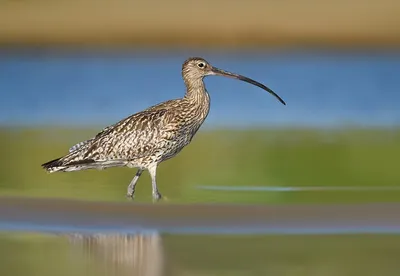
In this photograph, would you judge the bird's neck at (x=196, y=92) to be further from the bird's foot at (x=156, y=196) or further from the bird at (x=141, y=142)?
the bird's foot at (x=156, y=196)

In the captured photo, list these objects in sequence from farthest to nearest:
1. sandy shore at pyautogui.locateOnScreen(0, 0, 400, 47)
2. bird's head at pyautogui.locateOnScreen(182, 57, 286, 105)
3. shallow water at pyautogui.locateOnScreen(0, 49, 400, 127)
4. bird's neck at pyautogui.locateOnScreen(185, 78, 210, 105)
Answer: sandy shore at pyautogui.locateOnScreen(0, 0, 400, 47) < shallow water at pyautogui.locateOnScreen(0, 49, 400, 127) < bird's head at pyautogui.locateOnScreen(182, 57, 286, 105) < bird's neck at pyautogui.locateOnScreen(185, 78, 210, 105)

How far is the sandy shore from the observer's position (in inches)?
1564

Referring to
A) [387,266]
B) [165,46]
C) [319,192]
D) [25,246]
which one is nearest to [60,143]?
[319,192]

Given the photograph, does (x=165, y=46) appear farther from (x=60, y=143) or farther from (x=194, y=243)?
(x=194, y=243)

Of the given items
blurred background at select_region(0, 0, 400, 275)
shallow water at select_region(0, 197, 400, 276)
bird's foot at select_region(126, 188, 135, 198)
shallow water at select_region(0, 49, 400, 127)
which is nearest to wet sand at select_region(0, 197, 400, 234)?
shallow water at select_region(0, 197, 400, 276)

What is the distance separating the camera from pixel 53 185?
47.1 ft

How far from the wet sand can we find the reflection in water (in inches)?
14.0

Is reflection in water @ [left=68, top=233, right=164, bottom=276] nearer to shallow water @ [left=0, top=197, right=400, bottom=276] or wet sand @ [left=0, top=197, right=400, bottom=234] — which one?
shallow water @ [left=0, top=197, right=400, bottom=276]

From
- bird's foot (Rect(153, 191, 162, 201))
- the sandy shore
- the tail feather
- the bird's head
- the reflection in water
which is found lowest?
the reflection in water

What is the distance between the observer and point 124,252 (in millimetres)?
10211

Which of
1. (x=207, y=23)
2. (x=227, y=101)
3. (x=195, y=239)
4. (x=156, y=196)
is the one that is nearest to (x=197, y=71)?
(x=156, y=196)

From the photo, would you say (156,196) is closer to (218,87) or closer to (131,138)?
(131,138)

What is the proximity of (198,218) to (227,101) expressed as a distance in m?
13.3

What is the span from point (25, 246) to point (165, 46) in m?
28.4
